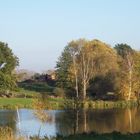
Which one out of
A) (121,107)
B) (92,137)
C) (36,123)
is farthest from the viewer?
(121,107)

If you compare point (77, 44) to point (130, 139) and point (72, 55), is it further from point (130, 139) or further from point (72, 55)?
point (130, 139)

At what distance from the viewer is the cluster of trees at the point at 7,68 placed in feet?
300

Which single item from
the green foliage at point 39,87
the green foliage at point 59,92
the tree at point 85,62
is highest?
the tree at point 85,62

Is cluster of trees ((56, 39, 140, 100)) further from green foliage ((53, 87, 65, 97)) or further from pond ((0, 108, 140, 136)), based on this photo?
pond ((0, 108, 140, 136))

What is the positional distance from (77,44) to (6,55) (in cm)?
1436

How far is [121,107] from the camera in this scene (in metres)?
85.0

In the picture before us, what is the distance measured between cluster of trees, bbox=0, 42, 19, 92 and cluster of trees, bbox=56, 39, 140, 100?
10295 mm

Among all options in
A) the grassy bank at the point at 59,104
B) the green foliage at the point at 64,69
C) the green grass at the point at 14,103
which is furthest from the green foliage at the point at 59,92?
the green grass at the point at 14,103

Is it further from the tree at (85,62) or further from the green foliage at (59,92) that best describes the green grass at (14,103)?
the tree at (85,62)

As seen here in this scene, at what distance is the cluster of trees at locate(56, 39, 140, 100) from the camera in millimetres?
93250

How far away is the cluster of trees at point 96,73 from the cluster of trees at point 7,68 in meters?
10.3

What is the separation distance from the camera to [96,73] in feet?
308

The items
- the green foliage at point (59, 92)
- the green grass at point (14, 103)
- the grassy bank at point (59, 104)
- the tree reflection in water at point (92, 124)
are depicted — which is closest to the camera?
the tree reflection in water at point (92, 124)

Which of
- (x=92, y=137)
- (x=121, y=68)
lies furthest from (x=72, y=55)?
(x=92, y=137)
